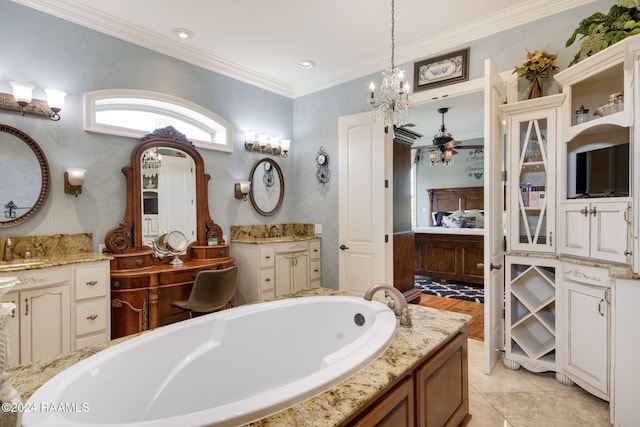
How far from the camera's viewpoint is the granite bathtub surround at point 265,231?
3689mm

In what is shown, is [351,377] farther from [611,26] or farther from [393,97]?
[611,26]

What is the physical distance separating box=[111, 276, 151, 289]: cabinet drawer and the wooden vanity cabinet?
7.09ft

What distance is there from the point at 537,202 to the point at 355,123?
1938 millimetres

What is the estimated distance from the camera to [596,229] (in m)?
2.08

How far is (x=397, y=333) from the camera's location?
167cm

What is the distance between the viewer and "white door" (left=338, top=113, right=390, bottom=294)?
339 cm

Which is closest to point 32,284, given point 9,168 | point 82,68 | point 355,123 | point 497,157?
point 9,168

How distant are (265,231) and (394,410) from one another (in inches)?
117

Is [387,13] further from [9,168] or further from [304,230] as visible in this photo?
[9,168]

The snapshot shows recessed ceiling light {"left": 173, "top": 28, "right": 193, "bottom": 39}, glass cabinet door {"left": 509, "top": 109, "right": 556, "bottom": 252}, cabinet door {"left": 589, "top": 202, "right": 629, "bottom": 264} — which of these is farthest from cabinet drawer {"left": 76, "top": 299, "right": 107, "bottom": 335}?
cabinet door {"left": 589, "top": 202, "right": 629, "bottom": 264}

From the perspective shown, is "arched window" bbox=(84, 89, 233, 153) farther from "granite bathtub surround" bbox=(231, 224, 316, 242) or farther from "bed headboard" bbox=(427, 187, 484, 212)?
"bed headboard" bbox=(427, 187, 484, 212)

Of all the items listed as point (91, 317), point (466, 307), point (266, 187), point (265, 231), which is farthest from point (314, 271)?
point (91, 317)

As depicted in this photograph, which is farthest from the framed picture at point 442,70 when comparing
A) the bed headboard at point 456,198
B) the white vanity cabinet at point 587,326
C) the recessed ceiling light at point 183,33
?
the bed headboard at point 456,198

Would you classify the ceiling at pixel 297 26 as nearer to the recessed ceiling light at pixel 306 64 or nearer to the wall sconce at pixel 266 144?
the recessed ceiling light at pixel 306 64
